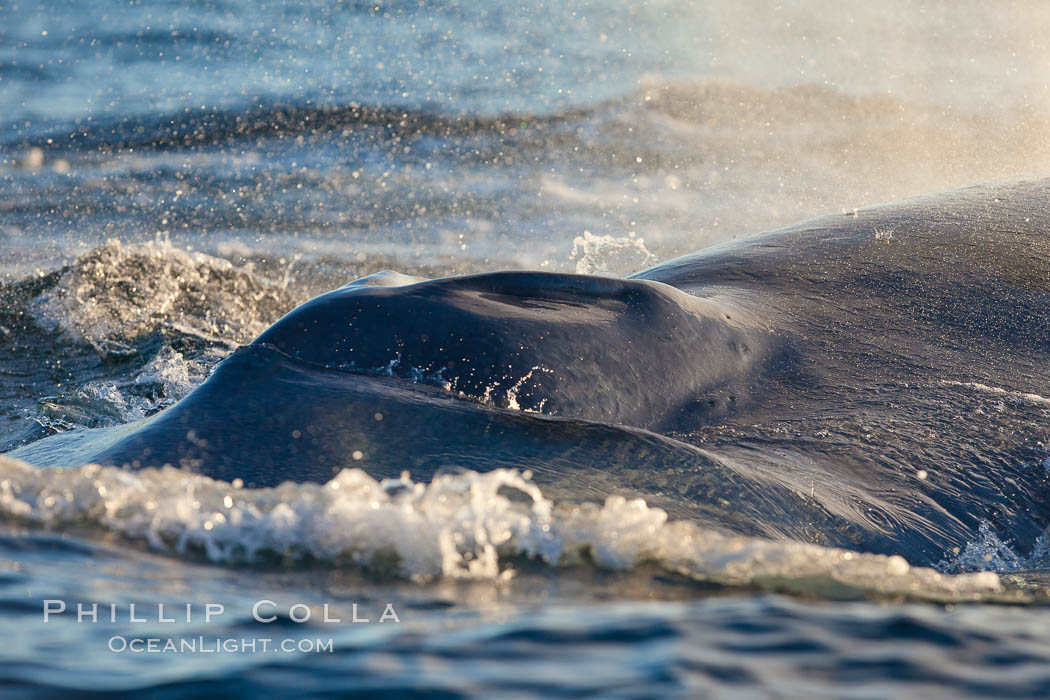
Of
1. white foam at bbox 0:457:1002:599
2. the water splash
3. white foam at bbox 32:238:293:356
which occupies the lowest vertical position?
white foam at bbox 0:457:1002:599

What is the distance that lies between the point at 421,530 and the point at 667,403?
4.15 feet

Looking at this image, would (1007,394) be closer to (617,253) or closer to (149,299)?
(149,299)

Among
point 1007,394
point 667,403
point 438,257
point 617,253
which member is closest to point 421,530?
point 667,403

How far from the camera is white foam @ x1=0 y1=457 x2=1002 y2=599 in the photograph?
96.4 inches

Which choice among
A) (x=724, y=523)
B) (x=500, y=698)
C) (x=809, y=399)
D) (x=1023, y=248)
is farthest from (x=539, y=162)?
(x=500, y=698)

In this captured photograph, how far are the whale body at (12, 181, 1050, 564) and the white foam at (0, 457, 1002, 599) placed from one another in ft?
1.03

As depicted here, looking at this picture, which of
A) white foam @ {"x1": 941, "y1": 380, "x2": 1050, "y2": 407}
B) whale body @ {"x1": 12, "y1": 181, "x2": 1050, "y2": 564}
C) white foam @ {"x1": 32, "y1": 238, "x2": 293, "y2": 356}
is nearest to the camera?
whale body @ {"x1": 12, "y1": 181, "x2": 1050, "y2": 564}

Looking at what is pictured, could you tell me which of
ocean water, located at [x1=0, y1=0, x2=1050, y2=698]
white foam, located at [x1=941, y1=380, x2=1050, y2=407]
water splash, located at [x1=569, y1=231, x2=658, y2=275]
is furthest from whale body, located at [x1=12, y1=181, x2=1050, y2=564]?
water splash, located at [x1=569, y1=231, x2=658, y2=275]

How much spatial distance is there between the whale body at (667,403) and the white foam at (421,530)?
0.31 meters

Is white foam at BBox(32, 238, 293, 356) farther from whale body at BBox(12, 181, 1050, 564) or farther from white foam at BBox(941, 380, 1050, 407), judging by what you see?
white foam at BBox(941, 380, 1050, 407)

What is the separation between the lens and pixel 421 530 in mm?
2473

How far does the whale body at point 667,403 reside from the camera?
307 cm

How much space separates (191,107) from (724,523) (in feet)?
40.2

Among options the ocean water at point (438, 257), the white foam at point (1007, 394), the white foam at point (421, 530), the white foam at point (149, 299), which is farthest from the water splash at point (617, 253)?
the white foam at point (421, 530)
